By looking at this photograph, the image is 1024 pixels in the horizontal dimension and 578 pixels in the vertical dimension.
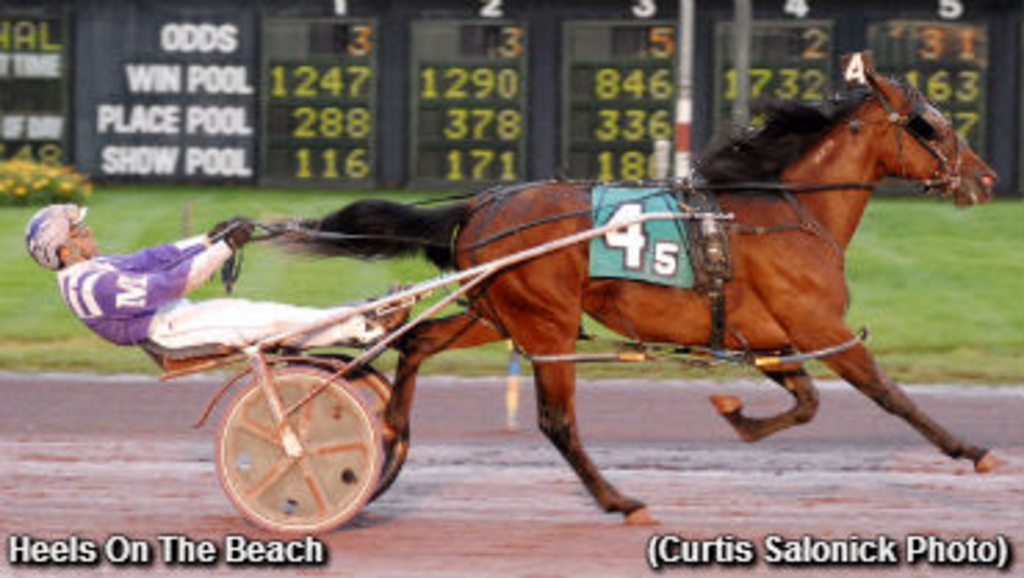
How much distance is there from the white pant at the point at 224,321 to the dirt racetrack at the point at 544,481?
2.44ft

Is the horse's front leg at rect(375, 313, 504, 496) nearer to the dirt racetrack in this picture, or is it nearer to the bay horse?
the bay horse

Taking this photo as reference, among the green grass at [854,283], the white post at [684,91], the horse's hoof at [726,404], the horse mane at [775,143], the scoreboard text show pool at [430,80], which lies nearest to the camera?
the horse mane at [775,143]

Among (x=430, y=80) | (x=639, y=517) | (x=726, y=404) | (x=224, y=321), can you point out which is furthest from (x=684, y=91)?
→ (x=224, y=321)

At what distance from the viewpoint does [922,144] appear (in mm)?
7355

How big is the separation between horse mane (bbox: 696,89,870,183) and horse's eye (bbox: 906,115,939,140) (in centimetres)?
25

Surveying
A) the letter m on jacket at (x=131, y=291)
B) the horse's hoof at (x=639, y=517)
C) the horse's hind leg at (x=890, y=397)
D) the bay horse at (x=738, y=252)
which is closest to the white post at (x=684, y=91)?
the bay horse at (x=738, y=252)

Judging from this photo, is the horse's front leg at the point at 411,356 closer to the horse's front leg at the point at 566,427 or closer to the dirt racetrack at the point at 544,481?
the dirt racetrack at the point at 544,481

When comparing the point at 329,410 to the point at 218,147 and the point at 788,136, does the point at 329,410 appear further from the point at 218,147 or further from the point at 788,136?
the point at 218,147

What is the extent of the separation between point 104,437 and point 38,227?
2.73 meters

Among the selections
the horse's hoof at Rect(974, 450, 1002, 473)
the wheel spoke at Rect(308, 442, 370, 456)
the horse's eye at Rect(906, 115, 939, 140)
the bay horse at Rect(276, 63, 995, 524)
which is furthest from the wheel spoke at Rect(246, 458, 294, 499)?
the horse's eye at Rect(906, 115, 939, 140)

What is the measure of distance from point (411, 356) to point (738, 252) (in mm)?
1428

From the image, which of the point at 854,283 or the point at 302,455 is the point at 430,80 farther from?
the point at 302,455

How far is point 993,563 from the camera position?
6.41m

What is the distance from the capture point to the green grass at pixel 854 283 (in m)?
12.2
